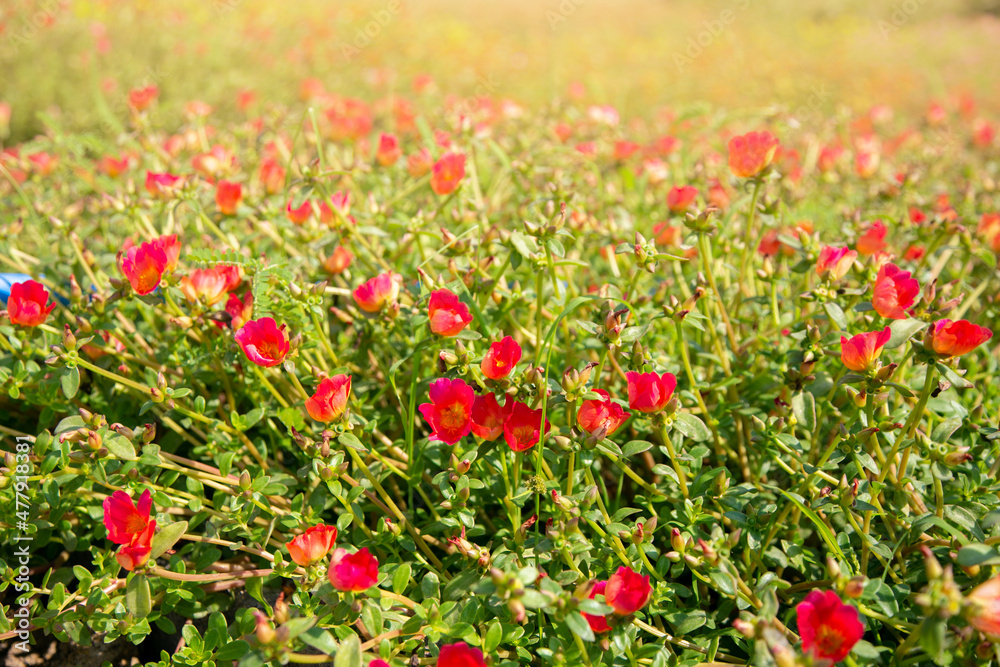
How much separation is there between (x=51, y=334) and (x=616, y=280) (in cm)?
133

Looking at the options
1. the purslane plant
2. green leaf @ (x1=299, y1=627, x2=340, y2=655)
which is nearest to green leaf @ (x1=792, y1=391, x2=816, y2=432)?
the purslane plant

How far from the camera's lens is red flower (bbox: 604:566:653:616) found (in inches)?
38.2

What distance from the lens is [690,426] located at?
114 centimetres

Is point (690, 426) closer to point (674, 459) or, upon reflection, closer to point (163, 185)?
point (674, 459)

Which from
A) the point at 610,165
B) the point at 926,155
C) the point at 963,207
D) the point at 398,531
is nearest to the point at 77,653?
the point at 398,531

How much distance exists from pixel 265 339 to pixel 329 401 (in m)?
0.18

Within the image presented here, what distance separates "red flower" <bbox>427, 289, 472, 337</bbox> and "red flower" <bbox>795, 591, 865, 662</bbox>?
2.23 feet

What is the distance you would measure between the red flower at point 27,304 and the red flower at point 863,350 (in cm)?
145

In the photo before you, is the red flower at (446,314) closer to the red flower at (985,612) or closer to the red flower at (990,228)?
the red flower at (985,612)

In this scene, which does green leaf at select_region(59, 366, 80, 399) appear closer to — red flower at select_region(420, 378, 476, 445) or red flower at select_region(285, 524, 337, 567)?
red flower at select_region(285, 524, 337, 567)

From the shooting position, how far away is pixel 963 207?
2.04 meters

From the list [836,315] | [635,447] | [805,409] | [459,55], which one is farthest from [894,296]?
[459,55]

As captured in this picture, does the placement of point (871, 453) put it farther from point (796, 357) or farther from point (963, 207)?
point (963, 207)

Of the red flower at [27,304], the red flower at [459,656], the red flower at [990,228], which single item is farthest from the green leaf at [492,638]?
the red flower at [990,228]
